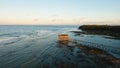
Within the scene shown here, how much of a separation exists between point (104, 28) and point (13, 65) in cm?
9424

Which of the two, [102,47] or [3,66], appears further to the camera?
[102,47]

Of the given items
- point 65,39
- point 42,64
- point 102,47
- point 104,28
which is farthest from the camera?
point 104,28

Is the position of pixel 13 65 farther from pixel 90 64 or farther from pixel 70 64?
pixel 90 64

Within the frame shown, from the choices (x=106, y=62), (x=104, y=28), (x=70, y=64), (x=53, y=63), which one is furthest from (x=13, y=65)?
(x=104, y=28)

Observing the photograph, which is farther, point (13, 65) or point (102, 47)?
point (102, 47)

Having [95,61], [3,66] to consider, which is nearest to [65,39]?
[95,61]

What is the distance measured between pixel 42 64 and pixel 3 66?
21.4 feet

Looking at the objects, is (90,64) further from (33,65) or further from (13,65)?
(13,65)

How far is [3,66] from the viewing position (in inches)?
958

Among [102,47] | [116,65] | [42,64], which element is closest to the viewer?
[116,65]

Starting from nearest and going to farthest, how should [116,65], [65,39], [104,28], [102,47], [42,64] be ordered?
[116,65], [42,64], [102,47], [65,39], [104,28]

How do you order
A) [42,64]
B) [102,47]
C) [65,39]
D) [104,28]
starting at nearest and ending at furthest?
1. [42,64]
2. [102,47]
3. [65,39]
4. [104,28]

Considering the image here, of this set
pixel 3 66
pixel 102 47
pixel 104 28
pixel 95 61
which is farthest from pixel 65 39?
pixel 104 28

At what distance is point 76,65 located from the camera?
24.8m
